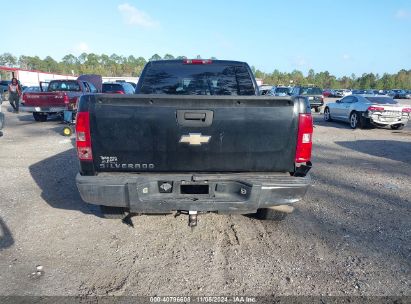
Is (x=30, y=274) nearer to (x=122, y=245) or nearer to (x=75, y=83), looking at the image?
(x=122, y=245)

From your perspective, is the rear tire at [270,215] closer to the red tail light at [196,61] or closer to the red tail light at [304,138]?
the red tail light at [304,138]

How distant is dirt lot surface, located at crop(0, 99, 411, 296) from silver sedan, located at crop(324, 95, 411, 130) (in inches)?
358

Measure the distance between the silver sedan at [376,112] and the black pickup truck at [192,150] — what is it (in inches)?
491

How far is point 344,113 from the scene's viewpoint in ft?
53.6

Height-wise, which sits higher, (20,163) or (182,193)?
(182,193)

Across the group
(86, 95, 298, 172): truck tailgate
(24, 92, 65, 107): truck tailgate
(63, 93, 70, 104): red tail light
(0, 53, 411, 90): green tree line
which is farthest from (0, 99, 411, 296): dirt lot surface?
(0, 53, 411, 90): green tree line

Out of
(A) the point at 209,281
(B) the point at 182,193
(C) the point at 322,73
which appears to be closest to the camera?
(A) the point at 209,281

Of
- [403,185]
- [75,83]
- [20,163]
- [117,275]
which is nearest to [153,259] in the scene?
[117,275]

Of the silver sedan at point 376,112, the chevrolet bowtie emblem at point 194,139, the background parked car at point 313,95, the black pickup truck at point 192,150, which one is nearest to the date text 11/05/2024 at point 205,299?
the black pickup truck at point 192,150

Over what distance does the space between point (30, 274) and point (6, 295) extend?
1.10 ft

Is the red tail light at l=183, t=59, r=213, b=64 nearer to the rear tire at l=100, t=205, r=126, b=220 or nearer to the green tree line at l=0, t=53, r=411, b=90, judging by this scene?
the rear tire at l=100, t=205, r=126, b=220

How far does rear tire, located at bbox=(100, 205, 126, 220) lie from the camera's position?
405 cm

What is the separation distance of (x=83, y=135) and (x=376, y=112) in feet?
45.1

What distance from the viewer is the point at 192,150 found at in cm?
331
